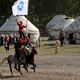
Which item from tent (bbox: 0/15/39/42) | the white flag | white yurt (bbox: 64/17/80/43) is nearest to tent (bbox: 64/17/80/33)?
white yurt (bbox: 64/17/80/43)

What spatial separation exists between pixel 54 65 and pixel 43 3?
60.7 m

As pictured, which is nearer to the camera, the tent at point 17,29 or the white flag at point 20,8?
the white flag at point 20,8

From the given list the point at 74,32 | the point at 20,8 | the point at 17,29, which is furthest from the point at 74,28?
the point at 20,8

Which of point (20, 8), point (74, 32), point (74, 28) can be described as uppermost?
point (20, 8)

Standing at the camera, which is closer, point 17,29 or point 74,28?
point 74,28

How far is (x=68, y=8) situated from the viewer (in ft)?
249

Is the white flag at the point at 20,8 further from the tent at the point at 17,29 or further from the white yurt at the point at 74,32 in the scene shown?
the tent at the point at 17,29

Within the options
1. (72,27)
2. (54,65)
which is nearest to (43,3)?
(72,27)

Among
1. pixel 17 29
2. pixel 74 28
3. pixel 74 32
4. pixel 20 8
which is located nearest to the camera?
pixel 20 8

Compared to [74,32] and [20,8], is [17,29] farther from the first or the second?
[20,8]

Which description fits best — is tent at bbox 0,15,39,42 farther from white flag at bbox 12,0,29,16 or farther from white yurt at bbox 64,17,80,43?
white flag at bbox 12,0,29,16

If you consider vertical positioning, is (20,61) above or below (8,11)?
below

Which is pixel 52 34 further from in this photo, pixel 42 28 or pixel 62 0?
pixel 62 0

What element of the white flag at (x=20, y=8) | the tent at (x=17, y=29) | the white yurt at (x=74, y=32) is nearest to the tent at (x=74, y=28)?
the white yurt at (x=74, y=32)
